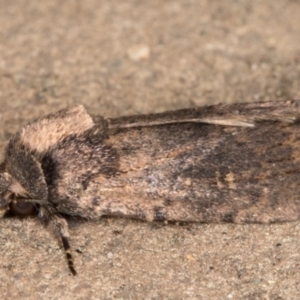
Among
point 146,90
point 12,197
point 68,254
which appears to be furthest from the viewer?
point 146,90

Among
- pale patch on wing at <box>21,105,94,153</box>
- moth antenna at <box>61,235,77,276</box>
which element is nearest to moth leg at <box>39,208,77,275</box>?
moth antenna at <box>61,235,77,276</box>

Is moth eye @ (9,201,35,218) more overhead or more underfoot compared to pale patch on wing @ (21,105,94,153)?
more underfoot

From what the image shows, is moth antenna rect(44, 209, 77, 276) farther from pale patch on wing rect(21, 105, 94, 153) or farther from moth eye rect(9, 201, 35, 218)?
pale patch on wing rect(21, 105, 94, 153)

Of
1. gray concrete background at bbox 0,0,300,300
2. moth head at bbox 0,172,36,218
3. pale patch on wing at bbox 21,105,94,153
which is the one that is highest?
pale patch on wing at bbox 21,105,94,153

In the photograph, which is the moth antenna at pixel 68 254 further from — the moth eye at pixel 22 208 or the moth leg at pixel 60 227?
the moth eye at pixel 22 208

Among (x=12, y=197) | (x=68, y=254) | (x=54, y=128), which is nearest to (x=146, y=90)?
(x=54, y=128)

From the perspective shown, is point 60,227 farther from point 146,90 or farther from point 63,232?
point 146,90

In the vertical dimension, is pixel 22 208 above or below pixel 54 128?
below

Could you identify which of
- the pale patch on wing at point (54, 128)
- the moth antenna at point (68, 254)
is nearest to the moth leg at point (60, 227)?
the moth antenna at point (68, 254)
